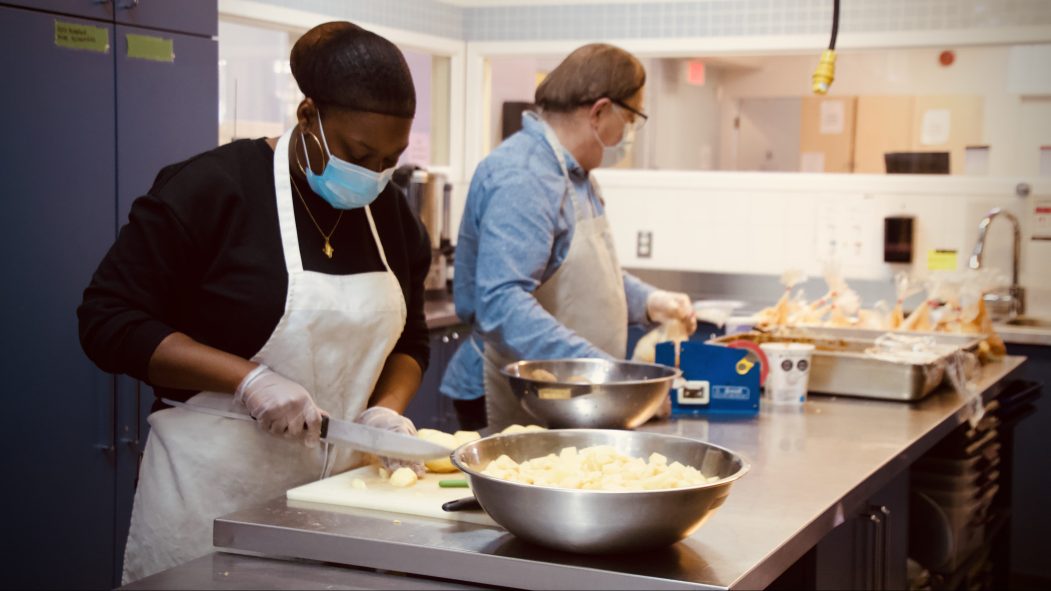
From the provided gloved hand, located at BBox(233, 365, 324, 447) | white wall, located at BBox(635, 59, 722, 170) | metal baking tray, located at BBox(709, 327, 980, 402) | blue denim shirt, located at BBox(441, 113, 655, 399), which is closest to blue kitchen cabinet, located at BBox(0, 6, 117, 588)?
blue denim shirt, located at BBox(441, 113, 655, 399)

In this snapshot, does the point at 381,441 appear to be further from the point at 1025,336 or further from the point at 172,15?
the point at 1025,336

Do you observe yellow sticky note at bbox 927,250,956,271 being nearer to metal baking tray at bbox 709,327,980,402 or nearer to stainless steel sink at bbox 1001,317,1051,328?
stainless steel sink at bbox 1001,317,1051,328

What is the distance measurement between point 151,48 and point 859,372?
7.29 ft

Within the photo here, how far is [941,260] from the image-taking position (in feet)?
17.0

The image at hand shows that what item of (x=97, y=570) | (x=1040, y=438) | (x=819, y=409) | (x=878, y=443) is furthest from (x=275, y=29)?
(x=1040, y=438)

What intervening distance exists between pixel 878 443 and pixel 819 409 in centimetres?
44

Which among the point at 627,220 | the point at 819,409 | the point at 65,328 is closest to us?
the point at 819,409

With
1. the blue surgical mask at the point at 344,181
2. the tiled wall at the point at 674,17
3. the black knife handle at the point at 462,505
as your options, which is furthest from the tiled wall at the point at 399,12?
the black knife handle at the point at 462,505

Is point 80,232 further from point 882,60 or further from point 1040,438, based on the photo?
point 882,60

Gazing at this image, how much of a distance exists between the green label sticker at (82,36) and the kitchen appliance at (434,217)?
1.99 metres

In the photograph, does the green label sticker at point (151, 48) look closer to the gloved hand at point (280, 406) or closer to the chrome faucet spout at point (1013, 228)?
the gloved hand at point (280, 406)

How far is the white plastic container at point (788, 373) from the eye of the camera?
2.96m

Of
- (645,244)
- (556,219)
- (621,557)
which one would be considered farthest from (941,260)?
(621,557)

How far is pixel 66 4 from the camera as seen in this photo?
3090mm
